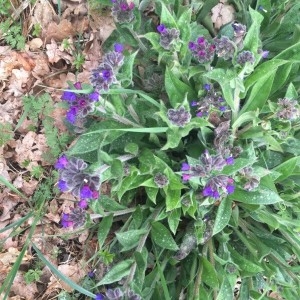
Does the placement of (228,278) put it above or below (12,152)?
below

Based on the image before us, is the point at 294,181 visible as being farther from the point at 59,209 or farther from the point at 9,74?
the point at 9,74

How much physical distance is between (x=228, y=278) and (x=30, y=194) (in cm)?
163

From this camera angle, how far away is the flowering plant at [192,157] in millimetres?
2432

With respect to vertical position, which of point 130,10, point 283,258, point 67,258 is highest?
point 130,10

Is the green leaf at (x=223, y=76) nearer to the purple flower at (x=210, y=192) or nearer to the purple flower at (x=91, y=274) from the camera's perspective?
the purple flower at (x=210, y=192)

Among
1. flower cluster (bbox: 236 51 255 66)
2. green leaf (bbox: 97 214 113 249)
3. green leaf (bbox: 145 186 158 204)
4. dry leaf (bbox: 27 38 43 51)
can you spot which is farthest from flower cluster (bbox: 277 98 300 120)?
dry leaf (bbox: 27 38 43 51)

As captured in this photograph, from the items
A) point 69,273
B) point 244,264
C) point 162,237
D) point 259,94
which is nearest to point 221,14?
point 259,94

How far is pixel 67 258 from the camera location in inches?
137

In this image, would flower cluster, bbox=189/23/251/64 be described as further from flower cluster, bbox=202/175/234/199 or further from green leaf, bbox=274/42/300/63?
flower cluster, bbox=202/175/234/199

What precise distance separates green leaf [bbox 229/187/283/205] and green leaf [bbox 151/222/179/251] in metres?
0.46

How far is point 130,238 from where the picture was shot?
2.88 meters

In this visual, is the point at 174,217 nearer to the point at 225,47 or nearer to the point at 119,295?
the point at 119,295

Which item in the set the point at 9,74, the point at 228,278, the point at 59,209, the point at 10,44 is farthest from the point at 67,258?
the point at 10,44

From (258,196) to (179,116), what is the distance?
0.73m
